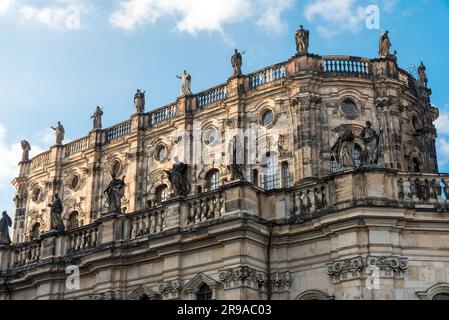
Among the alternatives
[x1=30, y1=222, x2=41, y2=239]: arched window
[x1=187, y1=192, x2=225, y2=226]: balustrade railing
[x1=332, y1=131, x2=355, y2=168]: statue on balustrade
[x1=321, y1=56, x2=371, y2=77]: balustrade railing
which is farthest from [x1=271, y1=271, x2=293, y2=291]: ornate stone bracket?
[x1=30, y1=222, x2=41, y2=239]: arched window

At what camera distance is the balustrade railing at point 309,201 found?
2377 centimetres

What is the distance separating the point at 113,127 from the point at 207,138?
7.74m

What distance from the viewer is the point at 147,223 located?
2648cm

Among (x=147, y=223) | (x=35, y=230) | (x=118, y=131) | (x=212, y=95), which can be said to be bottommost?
(x=147, y=223)

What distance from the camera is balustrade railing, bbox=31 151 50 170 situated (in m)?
51.0

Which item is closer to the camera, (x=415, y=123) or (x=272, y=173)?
(x=272, y=173)

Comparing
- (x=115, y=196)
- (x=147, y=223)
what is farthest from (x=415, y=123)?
(x=147, y=223)

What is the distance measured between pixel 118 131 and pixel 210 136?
7316 millimetres

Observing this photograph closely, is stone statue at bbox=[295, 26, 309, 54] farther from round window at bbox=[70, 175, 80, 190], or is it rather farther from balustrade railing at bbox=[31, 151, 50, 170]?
balustrade railing at bbox=[31, 151, 50, 170]

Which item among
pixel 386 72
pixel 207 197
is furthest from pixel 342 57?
pixel 207 197

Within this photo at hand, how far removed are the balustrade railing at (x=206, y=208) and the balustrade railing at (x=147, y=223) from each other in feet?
3.86

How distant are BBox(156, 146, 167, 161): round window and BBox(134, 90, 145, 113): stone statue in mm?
3232

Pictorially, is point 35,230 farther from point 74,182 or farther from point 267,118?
point 267,118

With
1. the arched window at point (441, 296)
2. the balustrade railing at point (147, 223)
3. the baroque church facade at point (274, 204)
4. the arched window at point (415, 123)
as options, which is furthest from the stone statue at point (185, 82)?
the arched window at point (441, 296)
